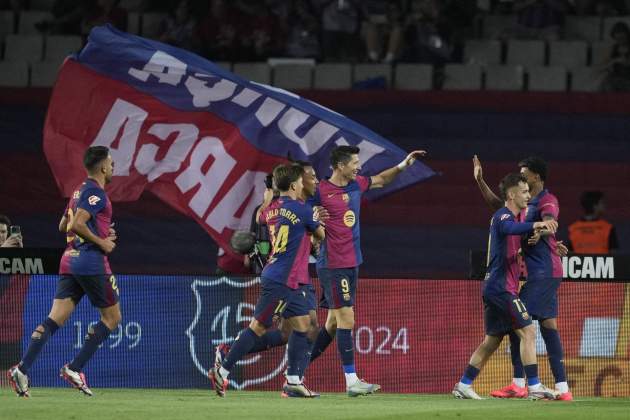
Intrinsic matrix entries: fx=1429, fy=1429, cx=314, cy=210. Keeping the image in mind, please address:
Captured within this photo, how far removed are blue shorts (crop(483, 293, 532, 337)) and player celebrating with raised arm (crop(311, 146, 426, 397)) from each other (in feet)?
3.73

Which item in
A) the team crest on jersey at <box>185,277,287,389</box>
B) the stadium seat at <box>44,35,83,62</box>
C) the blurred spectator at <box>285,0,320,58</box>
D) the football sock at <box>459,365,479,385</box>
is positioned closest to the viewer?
the football sock at <box>459,365,479,385</box>

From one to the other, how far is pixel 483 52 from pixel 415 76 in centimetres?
114

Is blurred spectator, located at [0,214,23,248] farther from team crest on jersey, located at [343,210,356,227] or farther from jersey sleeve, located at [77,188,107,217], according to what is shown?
team crest on jersey, located at [343,210,356,227]

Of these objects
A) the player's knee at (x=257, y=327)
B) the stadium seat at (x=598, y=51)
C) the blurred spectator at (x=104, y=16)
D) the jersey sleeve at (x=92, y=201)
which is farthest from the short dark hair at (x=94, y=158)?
the stadium seat at (x=598, y=51)

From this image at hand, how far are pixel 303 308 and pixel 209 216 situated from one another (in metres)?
3.04

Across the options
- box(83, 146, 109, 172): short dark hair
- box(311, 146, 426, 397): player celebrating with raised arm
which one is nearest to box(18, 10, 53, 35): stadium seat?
box(311, 146, 426, 397): player celebrating with raised arm

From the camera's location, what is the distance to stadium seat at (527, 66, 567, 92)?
65.5 feet

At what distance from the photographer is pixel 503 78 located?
20141 millimetres

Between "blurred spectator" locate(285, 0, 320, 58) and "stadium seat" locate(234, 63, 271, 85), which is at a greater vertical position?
"blurred spectator" locate(285, 0, 320, 58)

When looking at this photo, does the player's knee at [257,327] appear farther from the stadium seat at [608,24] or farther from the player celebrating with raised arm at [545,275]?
the stadium seat at [608,24]

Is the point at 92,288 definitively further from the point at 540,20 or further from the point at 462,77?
the point at 540,20

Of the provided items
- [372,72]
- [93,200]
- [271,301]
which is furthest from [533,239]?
[372,72]

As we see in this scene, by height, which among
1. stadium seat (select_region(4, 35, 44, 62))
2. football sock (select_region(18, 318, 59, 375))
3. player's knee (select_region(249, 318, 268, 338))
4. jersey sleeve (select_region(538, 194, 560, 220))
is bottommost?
football sock (select_region(18, 318, 59, 375))

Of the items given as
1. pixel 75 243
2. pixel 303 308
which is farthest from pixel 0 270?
pixel 303 308
